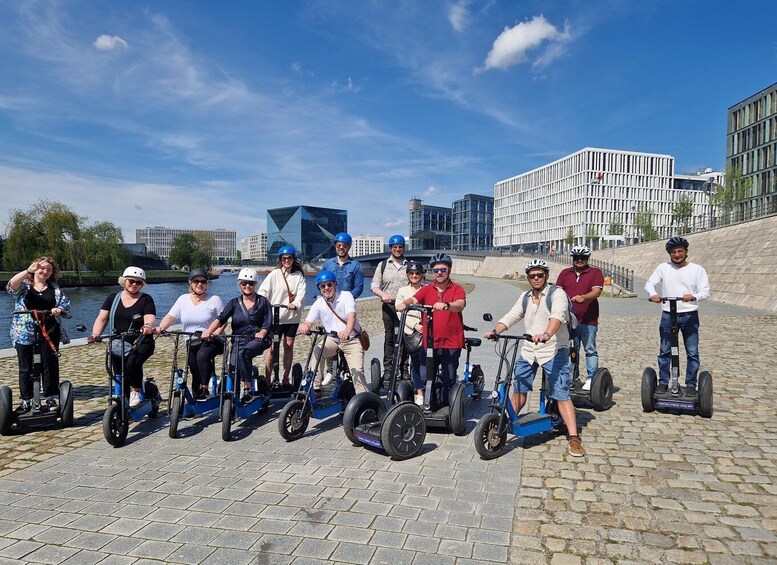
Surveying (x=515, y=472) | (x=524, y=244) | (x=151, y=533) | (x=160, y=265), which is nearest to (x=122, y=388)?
(x=151, y=533)

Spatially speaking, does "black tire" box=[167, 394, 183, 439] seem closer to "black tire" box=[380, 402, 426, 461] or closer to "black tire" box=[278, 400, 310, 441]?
"black tire" box=[278, 400, 310, 441]

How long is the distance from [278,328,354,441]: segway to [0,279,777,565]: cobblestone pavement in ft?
0.60

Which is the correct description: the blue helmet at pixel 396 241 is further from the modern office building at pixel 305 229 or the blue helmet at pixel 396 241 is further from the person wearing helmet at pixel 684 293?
the modern office building at pixel 305 229

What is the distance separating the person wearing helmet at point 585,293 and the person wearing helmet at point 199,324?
4362mm

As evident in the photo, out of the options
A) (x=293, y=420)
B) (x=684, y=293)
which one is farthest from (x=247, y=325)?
(x=684, y=293)

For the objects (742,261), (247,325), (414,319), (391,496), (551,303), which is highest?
(742,261)

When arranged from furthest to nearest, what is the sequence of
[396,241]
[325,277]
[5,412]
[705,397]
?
[396,241] → [325,277] → [705,397] → [5,412]

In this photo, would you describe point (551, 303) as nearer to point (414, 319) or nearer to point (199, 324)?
point (414, 319)

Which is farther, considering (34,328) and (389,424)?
(34,328)

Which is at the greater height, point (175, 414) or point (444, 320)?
point (444, 320)

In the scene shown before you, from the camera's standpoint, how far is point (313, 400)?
18.5ft

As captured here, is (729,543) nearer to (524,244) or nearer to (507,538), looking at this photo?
(507,538)

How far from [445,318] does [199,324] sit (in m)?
2.98

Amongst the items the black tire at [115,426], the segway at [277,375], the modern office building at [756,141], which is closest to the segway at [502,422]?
the segway at [277,375]
